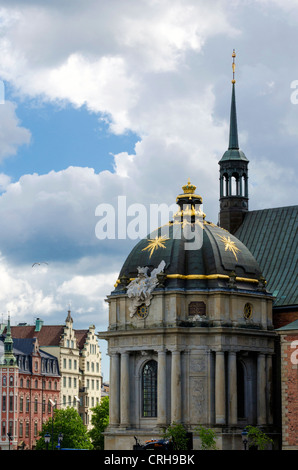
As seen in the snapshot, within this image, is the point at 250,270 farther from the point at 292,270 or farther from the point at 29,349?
the point at 29,349

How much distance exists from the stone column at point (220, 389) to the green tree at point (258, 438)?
110 inches

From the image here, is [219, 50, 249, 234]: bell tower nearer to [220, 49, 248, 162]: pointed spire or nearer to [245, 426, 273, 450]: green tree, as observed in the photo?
[220, 49, 248, 162]: pointed spire

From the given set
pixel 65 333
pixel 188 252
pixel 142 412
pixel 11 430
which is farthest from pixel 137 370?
pixel 65 333

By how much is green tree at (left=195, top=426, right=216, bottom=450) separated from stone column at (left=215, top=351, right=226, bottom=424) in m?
2.33

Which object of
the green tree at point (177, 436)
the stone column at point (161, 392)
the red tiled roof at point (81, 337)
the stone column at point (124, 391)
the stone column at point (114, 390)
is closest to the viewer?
the green tree at point (177, 436)

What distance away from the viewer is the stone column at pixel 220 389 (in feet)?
346

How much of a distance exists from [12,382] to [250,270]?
225 ft

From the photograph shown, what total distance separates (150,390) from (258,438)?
12397 millimetres

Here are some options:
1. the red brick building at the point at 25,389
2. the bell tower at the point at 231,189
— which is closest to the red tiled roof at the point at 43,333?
the red brick building at the point at 25,389

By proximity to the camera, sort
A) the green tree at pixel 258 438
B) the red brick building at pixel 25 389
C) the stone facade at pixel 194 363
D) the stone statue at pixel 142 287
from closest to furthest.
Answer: the green tree at pixel 258 438 < the stone facade at pixel 194 363 < the stone statue at pixel 142 287 < the red brick building at pixel 25 389

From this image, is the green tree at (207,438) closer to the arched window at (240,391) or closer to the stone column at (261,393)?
the arched window at (240,391)

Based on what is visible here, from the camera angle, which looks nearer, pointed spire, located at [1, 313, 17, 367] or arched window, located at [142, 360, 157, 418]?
arched window, located at [142, 360, 157, 418]

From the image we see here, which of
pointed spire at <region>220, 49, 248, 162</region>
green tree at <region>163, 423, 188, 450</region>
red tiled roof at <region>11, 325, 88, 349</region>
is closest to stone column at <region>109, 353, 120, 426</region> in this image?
green tree at <region>163, 423, 188, 450</region>

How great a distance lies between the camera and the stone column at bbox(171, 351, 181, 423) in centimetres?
10550
